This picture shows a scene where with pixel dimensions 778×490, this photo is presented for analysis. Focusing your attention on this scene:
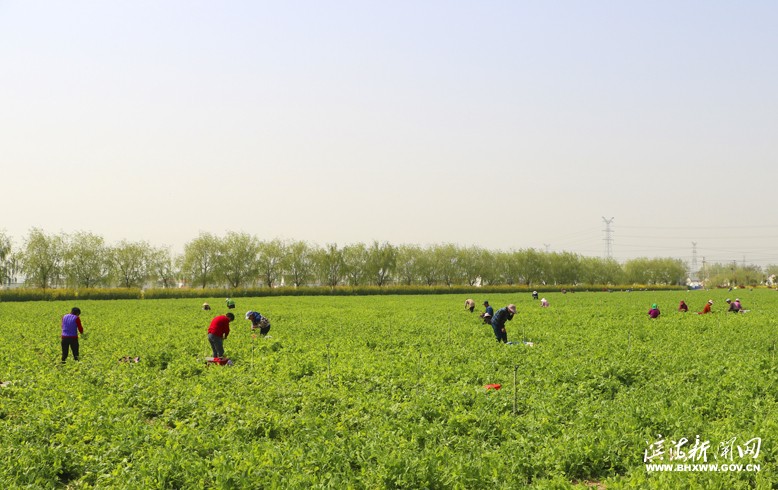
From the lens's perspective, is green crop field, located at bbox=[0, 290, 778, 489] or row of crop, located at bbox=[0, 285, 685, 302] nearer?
green crop field, located at bbox=[0, 290, 778, 489]

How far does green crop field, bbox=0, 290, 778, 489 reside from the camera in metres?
7.40

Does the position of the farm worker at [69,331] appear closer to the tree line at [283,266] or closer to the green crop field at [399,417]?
the green crop field at [399,417]

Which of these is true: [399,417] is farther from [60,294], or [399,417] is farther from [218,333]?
[60,294]

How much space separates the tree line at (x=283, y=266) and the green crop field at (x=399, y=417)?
90.9 meters

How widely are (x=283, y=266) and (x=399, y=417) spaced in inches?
4241

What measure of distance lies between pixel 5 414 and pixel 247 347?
786 centimetres

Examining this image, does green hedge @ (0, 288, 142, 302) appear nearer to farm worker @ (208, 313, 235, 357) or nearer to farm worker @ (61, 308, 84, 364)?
farm worker @ (61, 308, 84, 364)

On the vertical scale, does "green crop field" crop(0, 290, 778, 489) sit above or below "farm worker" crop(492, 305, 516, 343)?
below

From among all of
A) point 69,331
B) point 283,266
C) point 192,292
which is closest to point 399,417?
point 69,331

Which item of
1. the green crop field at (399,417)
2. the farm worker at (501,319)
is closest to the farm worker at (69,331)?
the green crop field at (399,417)

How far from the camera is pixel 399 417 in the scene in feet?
32.0

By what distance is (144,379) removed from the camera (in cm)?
1314

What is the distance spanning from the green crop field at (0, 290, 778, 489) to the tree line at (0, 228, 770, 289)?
90.9m

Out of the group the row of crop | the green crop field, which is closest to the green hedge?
the row of crop
